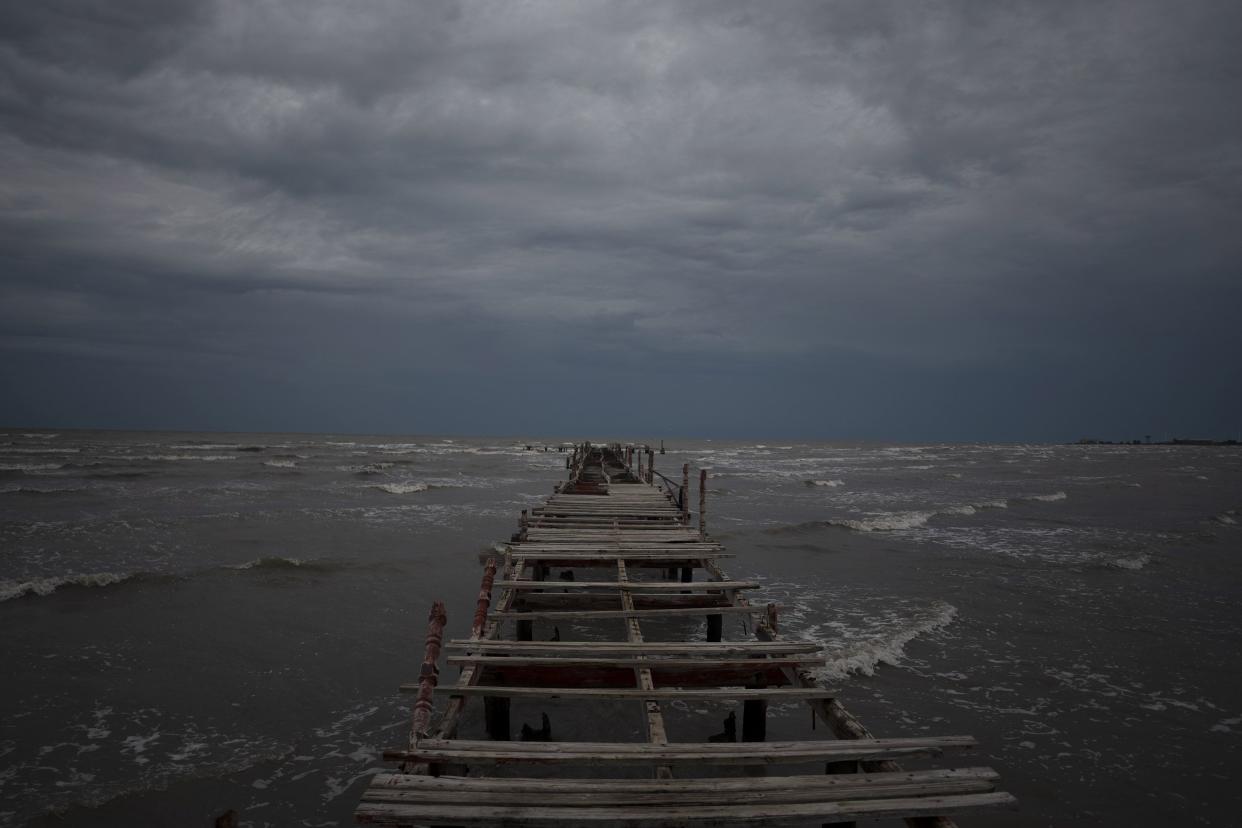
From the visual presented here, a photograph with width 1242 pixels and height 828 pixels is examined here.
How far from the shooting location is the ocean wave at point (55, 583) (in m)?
11.8

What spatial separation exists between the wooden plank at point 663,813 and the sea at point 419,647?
2.99 metres

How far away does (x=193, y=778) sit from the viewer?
614cm

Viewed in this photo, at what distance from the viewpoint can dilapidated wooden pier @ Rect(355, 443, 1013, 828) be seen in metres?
3.47

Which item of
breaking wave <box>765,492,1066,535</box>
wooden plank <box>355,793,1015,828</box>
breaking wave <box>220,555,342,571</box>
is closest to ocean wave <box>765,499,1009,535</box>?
breaking wave <box>765,492,1066,535</box>

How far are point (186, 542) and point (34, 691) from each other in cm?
1042

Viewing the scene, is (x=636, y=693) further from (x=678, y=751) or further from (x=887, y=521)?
(x=887, y=521)

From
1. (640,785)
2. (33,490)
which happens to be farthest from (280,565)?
(33,490)

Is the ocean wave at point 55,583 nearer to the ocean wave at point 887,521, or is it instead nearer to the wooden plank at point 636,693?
the wooden plank at point 636,693

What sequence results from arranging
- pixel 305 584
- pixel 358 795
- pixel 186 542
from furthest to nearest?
pixel 186 542, pixel 305 584, pixel 358 795

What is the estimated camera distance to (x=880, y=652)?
9.65 meters

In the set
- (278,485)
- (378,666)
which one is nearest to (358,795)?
(378,666)

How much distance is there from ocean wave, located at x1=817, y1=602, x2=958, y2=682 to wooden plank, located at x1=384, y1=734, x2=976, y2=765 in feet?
13.9

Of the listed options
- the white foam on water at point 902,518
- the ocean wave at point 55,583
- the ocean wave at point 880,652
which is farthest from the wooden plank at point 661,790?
the white foam on water at point 902,518

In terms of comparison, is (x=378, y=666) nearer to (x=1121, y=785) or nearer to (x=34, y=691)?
(x=34, y=691)
